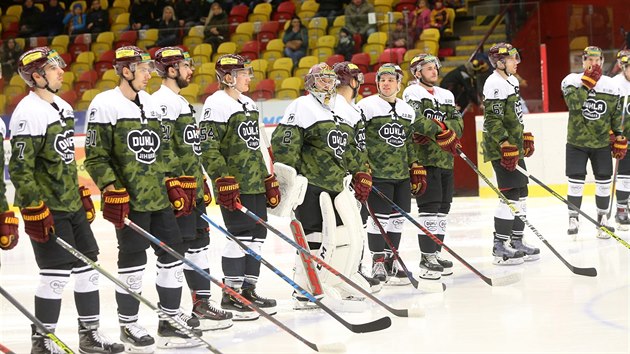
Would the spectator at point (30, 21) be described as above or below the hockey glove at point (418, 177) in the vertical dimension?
above

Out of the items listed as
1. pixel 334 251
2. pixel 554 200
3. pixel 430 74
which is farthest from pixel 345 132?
pixel 554 200

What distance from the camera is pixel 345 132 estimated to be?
613 centimetres

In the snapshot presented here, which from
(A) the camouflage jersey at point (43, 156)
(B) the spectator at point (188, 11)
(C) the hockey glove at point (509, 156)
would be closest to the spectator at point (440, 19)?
(B) the spectator at point (188, 11)

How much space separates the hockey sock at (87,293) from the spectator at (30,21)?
10.7 metres

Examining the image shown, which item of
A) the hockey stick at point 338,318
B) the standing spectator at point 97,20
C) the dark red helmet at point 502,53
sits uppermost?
the standing spectator at point 97,20

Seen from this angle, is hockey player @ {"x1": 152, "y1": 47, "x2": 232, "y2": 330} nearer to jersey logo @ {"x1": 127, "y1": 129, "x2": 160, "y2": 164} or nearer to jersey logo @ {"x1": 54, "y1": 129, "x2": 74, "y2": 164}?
jersey logo @ {"x1": 127, "y1": 129, "x2": 160, "y2": 164}

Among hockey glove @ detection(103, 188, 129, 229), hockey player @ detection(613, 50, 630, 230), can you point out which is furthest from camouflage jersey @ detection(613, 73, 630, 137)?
hockey glove @ detection(103, 188, 129, 229)

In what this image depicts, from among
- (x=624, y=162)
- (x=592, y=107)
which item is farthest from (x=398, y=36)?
(x=592, y=107)

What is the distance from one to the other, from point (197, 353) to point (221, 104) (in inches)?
56.6

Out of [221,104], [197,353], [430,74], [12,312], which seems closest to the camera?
[197,353]

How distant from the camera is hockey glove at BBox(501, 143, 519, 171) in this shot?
7.35m

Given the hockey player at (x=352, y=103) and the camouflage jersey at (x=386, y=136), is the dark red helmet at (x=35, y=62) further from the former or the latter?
the camouflage jersey at (x=386, y=136)

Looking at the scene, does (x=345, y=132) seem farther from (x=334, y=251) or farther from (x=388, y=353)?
(x=388, y=353)

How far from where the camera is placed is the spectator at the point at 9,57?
39.1 feet
